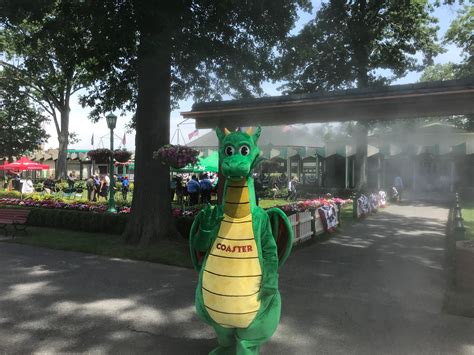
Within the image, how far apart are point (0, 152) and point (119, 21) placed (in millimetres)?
37590

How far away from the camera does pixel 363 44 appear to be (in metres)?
22.1

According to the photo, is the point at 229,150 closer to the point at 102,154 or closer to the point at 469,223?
the point at 102,154

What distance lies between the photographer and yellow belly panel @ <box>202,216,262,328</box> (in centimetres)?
315

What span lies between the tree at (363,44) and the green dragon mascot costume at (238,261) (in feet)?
61.8

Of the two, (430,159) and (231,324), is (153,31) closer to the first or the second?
(231,324)

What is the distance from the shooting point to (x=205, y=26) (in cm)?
946

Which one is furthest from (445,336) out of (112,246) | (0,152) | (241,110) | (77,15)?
(0,152)

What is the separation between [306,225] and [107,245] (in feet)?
15.9

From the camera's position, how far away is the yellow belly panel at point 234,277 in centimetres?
315

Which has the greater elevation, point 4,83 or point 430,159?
point 4,83

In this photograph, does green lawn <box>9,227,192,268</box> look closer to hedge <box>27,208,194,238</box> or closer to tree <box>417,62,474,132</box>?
hedge <box>27,208,194,238</box>

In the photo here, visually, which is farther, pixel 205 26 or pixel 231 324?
pixel 205 26

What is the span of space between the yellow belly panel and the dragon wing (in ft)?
1.20

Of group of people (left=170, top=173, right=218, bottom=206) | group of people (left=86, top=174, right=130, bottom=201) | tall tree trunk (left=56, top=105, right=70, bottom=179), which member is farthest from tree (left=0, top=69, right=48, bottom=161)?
group of people (left=170, top=173, right=218, bottom=206)
